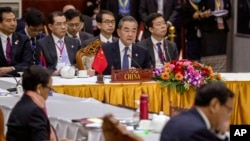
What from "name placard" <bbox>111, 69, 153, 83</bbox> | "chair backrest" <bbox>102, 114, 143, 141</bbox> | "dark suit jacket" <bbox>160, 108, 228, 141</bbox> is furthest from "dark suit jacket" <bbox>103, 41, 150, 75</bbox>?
"dark suit jacket" <bbox>160, 108, 228, 141</bbox>

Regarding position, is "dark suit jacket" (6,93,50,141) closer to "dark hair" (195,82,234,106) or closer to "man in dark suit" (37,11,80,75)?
"dark hair" (195,82,234,106)

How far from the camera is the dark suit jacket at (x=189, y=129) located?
3883 mm

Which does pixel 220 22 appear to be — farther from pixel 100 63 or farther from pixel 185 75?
pixel 185 75

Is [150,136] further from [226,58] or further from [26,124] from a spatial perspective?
[226,58]

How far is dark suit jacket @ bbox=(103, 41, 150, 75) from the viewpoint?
8.27 m

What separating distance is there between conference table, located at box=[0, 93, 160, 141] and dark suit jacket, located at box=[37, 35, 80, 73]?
1728 mm

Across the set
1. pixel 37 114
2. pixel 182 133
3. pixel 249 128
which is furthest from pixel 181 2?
pixel 182 133

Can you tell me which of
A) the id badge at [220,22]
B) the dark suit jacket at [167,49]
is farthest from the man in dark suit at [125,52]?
the id badge at [220,22]

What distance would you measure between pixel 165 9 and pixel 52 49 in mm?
2953

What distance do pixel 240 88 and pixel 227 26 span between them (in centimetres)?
383

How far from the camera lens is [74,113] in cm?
591

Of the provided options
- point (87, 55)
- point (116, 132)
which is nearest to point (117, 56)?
point (87, 55)

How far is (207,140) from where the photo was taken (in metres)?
3.90

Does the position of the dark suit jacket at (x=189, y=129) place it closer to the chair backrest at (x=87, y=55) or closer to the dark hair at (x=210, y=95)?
the dark hair at (x=210, y=95)
